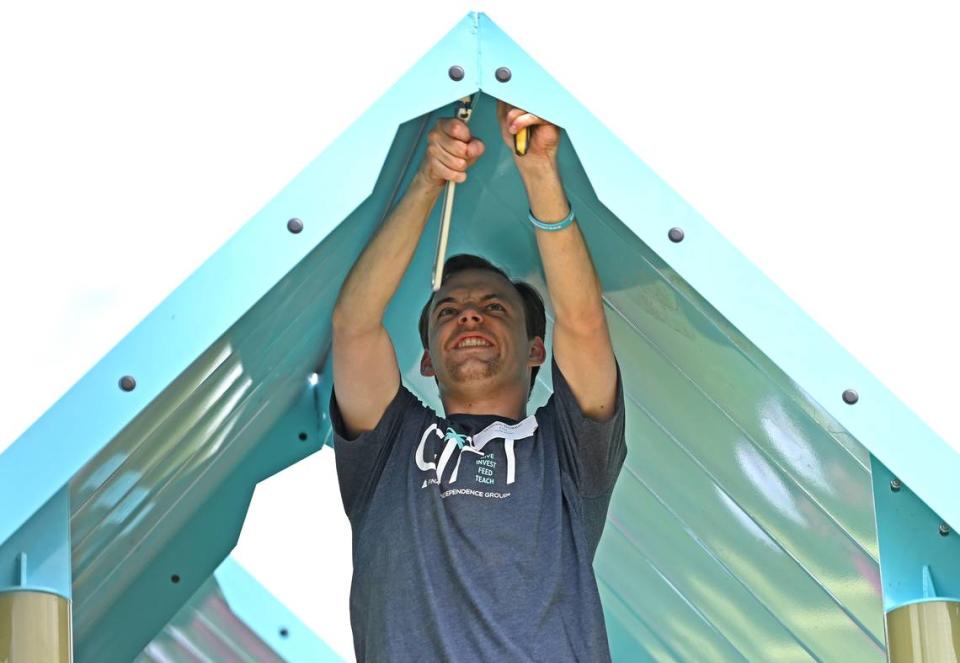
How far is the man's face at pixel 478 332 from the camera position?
4.52 meters

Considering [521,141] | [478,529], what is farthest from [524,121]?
[478,529]

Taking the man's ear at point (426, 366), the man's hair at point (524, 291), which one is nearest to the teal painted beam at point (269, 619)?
the man's ear at point (426, 366)

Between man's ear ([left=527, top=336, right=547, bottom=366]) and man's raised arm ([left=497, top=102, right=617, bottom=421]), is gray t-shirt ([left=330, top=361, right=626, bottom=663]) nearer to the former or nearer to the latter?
man's raised arm ([left=497, top=102, right=617, bottom=421])

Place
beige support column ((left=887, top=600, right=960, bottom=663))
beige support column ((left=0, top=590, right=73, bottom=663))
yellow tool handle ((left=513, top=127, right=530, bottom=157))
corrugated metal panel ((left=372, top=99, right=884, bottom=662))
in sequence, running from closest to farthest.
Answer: beige support column ((left=0, top=590, right=73, bottom=663)) → beige support column ((left=887, top=600, right=960, bottom=663)) → yellow tool handle ((left=513, top=127, right=530, bottom=157)) → corrugated metal panel ((left=372, top=99, right=884, bottom=662))

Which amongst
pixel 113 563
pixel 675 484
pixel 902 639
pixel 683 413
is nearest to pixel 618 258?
pixel 683 413

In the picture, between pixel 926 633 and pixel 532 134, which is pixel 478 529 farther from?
pixel 926 633

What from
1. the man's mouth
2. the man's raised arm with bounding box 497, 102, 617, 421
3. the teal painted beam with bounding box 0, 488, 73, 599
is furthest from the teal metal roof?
the teal painted beam with bounding box 0, 488, 73, 599

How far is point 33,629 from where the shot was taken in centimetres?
340

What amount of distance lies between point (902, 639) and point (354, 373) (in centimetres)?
156

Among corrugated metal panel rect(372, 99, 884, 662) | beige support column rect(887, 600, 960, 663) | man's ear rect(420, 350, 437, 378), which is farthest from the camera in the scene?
man's ear rect(420, 350, 437, 378)

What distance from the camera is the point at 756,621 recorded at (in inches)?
198

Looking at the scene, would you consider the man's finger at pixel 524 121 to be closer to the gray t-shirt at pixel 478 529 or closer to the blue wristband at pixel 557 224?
the blue wristband at pixel 557 224

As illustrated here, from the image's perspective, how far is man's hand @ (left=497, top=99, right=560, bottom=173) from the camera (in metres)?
3.74

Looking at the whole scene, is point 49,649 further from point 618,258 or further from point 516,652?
point 618,258
